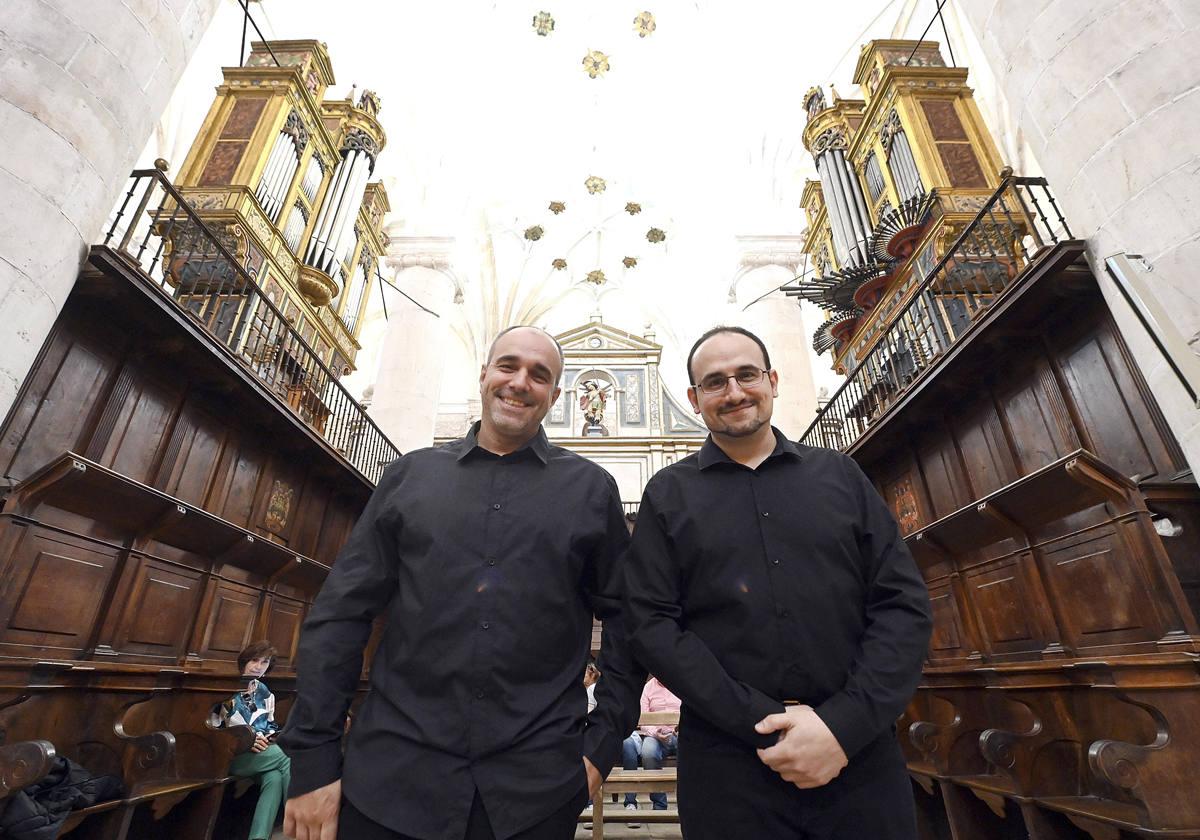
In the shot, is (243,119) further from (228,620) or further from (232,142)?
(228,620)

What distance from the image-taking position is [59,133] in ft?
8.55

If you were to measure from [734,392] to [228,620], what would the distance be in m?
5.26

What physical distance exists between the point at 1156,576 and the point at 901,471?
9.53ft

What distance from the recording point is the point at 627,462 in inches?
536

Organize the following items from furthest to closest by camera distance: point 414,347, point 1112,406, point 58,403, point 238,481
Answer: point 414,347
point 238,481
point 58,403
point 1112,406

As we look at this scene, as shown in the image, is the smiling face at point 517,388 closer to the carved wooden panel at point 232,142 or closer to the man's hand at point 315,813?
the man's hand at point 315,813

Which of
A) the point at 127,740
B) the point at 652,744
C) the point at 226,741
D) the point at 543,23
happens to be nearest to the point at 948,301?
the point at 652,744

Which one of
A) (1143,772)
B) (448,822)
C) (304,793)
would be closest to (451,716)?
(448,822)

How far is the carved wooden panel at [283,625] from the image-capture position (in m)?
5.61

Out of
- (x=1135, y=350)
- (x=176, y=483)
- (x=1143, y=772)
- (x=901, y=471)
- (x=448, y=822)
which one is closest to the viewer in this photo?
(x=448, y=822)

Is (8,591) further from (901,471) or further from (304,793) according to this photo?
(901,471)

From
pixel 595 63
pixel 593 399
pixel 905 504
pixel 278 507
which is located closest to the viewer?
pixel 905 504

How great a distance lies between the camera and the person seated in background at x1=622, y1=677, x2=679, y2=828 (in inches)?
191

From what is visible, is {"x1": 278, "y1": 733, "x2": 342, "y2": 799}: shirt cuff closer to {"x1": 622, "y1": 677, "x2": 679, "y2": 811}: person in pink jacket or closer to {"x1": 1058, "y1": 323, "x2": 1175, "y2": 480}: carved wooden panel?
{"x1": 1058, "y1": 323, "x2": 1175, "y2": 480}: carved wooden panel
